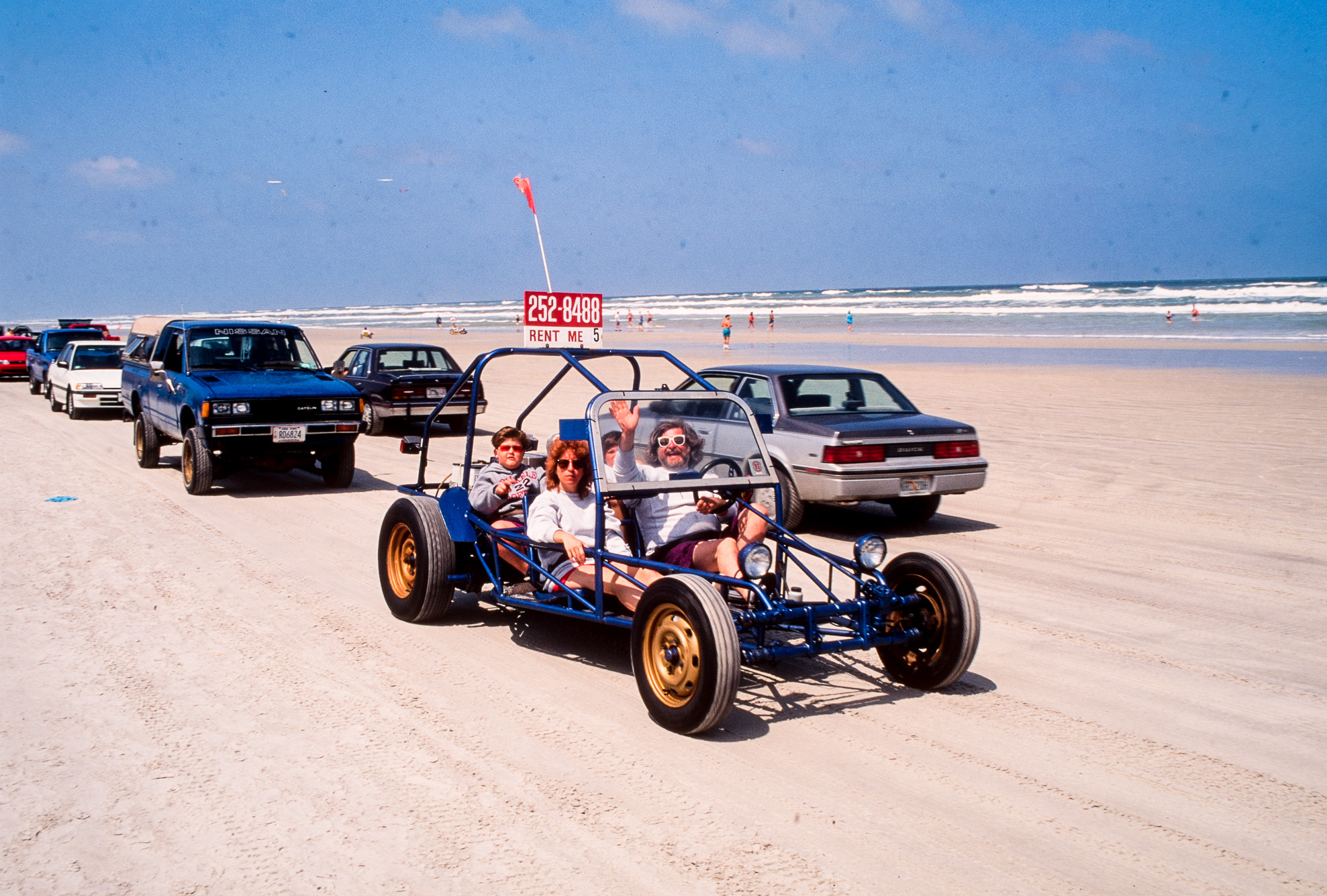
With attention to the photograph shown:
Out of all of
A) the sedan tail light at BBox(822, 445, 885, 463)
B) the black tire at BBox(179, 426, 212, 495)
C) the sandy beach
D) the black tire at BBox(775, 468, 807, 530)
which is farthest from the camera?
the black tire at BBox(179, 426, 212, 495)

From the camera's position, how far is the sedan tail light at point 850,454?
9242 mm

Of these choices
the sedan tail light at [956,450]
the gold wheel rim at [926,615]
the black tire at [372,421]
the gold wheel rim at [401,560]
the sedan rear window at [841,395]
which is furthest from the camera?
the black tire at [372,421]

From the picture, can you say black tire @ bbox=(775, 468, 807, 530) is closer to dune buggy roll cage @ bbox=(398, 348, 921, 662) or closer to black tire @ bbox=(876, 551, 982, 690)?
dune buggy roll cage @ bbox=(398, 348, 921, 662)

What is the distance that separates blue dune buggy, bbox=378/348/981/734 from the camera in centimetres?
473

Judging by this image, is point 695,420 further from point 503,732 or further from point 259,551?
point 259,551

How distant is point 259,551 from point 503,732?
4722mm

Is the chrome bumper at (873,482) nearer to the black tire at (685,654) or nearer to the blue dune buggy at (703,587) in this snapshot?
the blue dune buggy at (703,587)

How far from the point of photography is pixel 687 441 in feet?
19.0

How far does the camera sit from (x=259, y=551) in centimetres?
872

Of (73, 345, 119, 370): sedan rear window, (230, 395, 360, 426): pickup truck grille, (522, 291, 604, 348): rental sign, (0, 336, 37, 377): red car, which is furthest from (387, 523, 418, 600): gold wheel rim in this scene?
(0, 336, 37, 377): red car

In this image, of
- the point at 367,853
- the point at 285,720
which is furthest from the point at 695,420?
the point at 367,853

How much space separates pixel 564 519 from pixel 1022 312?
2962 inches

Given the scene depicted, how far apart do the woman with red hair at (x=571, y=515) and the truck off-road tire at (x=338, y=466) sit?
6590mm

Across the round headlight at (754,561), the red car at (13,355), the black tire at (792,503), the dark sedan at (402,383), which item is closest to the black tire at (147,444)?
the dark sedan at (402,383)
